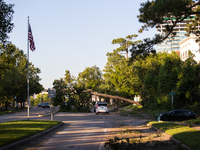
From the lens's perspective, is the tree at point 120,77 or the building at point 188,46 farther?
the building at point 188,46

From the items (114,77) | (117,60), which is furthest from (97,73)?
(114,77)

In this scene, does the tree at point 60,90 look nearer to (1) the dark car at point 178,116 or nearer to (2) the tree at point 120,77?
(2) the tree at point 120,77

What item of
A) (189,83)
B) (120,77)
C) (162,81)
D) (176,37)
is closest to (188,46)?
(120,77)

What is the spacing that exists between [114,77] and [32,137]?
2149 inches

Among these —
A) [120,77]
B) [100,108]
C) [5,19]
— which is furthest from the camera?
[120,77]

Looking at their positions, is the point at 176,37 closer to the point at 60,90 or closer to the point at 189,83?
the point at 60,90

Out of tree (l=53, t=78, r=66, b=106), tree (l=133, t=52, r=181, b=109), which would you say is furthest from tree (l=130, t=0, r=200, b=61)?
tree (l=53, t=78, r=66, b=106)

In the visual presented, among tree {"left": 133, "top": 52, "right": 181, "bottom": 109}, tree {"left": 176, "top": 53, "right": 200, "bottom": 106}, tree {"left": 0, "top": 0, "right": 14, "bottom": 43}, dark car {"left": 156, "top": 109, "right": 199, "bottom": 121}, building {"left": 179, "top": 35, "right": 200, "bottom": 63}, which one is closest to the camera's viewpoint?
tree {"left": 0, "top": 0, "right": 14, "bottom": 43}

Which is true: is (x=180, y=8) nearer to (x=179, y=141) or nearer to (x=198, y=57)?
(x=179, y=141)

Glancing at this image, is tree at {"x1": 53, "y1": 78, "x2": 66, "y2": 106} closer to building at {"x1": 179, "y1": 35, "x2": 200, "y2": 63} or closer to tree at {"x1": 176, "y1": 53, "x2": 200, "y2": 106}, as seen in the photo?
tree at {"x1": 176, "y1": 53, "x2": 200, "y2": 106}

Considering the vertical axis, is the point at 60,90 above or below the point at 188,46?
below

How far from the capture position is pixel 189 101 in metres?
30.9

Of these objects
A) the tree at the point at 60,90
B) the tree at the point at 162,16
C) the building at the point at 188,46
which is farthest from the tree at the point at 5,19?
the building at the point at 188,46

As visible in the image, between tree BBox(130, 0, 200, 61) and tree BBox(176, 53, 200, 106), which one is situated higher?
tree BBox(130, 0, 200, 61)
